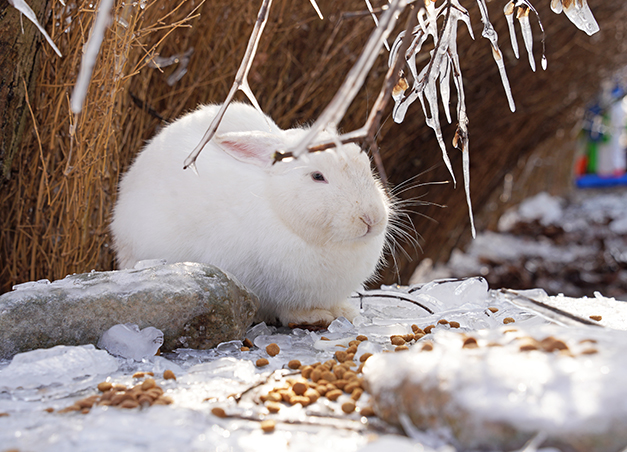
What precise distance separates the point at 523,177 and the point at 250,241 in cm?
545

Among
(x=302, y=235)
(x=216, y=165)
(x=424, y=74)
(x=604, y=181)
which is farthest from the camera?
(x=604, y=181)

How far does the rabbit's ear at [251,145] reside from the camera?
1.56 meters

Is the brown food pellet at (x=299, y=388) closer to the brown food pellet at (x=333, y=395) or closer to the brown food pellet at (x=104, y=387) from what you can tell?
the brown food pellet at (x=333, y=395)

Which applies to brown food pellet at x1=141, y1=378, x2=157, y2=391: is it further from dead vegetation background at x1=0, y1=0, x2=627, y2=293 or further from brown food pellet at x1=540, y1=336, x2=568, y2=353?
dead vegetation background at x1=0, y1=0, x2=627, y2=293

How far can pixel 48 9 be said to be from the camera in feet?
5.48

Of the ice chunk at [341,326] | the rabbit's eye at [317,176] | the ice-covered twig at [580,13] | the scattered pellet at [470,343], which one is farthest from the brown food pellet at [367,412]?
the ice-covered twig at [580,13]

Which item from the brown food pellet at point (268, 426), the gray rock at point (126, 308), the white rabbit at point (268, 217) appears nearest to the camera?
the brown food pellet at point (268, 426)

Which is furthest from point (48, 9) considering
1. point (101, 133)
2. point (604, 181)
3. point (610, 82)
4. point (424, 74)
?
point (604, 181)

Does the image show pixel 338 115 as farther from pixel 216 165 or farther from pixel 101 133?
pixel 101 133

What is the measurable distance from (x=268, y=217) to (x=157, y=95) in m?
0.96

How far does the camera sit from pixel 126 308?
128 centimetres

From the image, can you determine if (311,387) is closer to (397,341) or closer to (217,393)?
(217,393)

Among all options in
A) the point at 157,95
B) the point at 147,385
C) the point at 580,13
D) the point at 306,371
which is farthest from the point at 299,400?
the point at 157,95

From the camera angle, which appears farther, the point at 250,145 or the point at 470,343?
the point at 250,145
